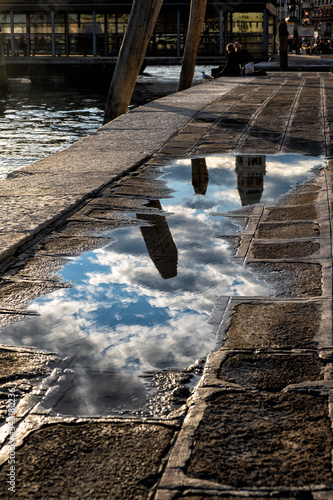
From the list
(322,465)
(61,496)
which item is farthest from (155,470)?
(322,465)

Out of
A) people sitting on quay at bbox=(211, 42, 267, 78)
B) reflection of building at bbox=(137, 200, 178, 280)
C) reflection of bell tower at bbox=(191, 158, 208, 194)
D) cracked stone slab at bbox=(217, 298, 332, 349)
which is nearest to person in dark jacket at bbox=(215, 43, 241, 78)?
people sitting on quay at bbox=(211, 42, 267, 78)

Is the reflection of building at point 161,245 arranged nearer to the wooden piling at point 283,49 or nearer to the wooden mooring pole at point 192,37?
the wooden mooring pole at point 192,37

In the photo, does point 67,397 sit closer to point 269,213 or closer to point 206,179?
point 269,213

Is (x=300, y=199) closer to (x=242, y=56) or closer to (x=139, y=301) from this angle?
(x=139, y=301)

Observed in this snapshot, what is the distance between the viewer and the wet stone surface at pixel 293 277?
2.83 m

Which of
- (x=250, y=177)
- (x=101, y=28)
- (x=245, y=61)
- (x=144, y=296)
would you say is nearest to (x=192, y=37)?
(x=245, y=61)

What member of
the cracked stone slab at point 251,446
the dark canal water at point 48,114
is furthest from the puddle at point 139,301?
the dark canal water at point 48,114

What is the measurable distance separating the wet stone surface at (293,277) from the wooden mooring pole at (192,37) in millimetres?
12013

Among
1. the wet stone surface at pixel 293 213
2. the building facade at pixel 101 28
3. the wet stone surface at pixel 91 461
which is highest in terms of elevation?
the building facade at pixel 101 28

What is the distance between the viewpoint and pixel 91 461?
172 cm

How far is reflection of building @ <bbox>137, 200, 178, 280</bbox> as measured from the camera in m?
3.23

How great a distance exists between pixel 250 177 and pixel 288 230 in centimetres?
160

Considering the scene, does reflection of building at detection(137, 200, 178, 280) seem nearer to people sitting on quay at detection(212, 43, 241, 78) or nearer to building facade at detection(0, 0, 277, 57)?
people sitting on quay at detection(212, 43, 241, 78)

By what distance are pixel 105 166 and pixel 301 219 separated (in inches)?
87.2
